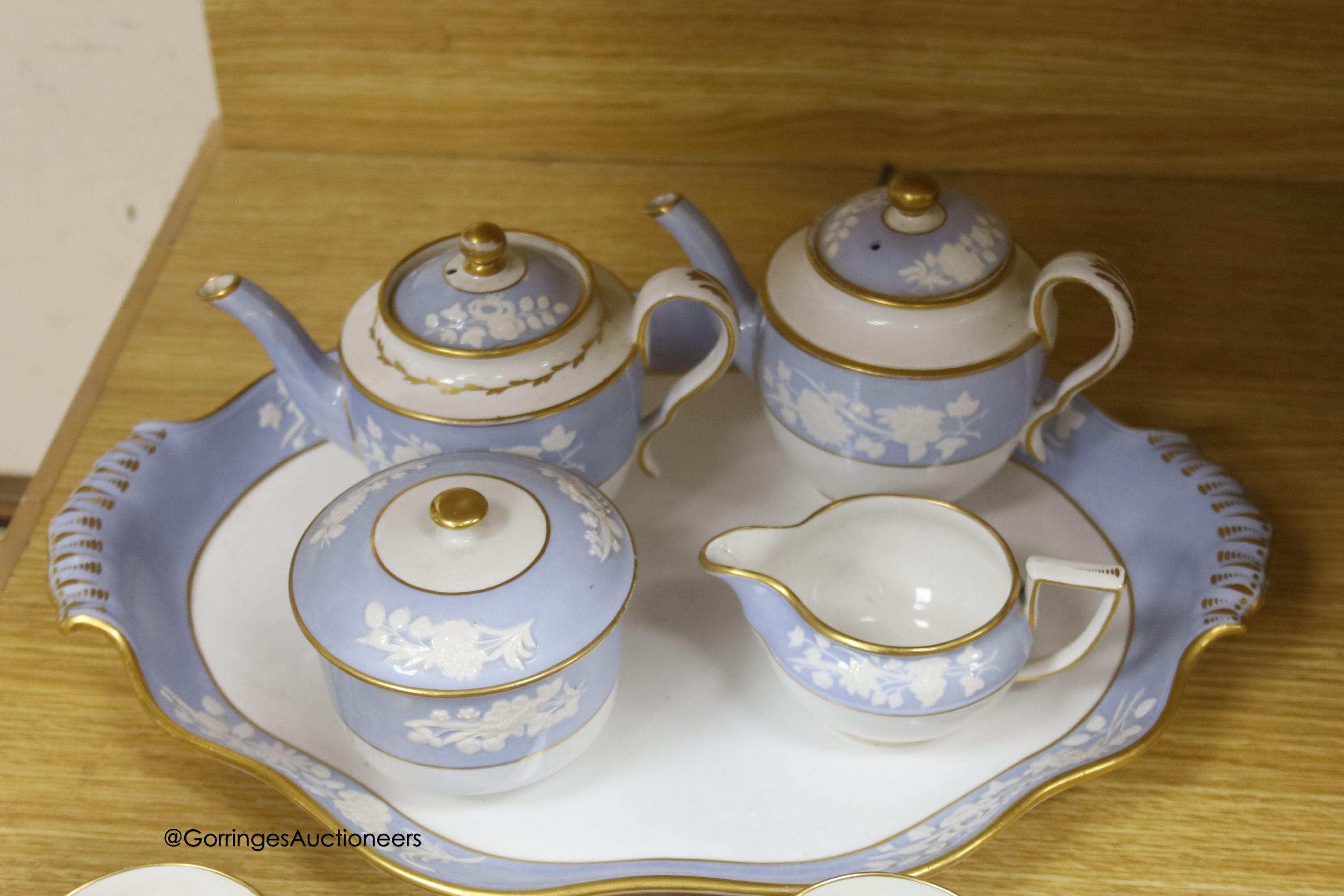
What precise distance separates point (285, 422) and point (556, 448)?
0.26 meters

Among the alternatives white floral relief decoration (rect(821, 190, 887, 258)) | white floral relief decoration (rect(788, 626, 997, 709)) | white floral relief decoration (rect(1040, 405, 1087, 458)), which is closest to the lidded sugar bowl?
white floral relief decoration (rect(788, 626, 997, 709))

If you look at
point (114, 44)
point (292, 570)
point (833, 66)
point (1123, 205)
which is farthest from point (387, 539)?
point (114, 44)

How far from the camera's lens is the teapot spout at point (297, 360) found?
700 millimetres

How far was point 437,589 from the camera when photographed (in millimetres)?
551

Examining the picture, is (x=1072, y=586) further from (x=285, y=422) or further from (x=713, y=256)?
(x=285, y=422)

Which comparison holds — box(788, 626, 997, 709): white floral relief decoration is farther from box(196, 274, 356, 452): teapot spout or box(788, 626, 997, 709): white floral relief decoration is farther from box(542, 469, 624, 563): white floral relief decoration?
box(196, 274, 356, 452): teapot spout

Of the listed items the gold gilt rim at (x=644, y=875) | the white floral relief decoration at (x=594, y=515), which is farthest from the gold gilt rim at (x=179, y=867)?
the white floral relief decoration at (x=594, y=515)

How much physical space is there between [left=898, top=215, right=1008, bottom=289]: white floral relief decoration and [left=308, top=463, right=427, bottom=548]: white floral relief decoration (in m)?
0.29

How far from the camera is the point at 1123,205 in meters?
1.06

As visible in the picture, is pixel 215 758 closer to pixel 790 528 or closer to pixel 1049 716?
pixel 790 528

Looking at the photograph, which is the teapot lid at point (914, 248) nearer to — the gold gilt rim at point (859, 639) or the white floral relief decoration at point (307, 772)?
the gold gilt rim at point (859, 639)

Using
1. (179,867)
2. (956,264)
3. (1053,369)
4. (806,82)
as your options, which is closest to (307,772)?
(179,867)

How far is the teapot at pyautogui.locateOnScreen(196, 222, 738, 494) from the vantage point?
2.14 ft

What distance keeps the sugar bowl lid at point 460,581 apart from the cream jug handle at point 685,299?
0.12 meters
